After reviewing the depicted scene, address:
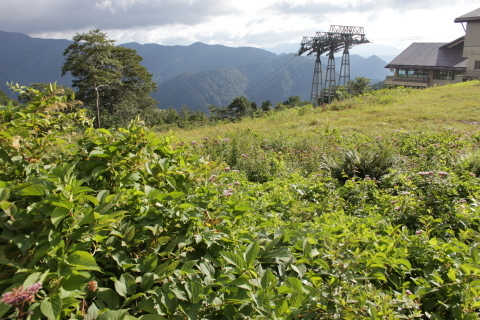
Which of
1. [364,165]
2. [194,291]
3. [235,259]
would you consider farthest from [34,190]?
[364,165]

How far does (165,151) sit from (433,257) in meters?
1.85

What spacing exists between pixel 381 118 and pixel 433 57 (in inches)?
1460

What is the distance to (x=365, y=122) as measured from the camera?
1113 cm

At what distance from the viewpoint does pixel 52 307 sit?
100 cm

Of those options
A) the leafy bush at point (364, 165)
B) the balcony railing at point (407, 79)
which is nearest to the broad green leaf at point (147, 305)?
the leafy bush at point (364, 165)

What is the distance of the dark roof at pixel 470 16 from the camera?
3019 cm

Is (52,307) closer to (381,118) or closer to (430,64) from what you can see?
(381,118)

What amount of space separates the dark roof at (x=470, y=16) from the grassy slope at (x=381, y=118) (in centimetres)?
1995

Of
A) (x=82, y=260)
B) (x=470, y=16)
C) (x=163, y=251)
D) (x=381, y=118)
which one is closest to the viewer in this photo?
(x=82, y=260)

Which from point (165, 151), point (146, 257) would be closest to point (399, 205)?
point (165, 151)

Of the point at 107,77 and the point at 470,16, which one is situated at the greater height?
the point at 470,16

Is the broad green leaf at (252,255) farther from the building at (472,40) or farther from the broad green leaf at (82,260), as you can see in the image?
the building at (472,40)

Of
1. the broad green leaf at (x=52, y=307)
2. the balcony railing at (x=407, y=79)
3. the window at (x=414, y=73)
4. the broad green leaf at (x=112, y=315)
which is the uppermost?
the window at (x=414, y=73)

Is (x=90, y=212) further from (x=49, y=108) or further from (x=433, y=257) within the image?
(x=433, y=257)
